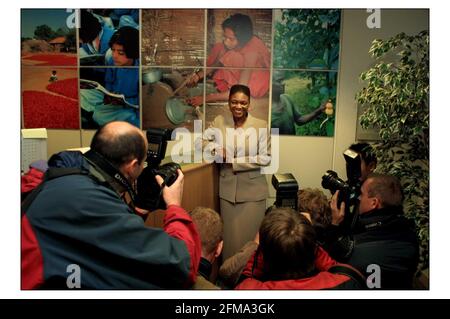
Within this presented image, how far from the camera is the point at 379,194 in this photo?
1494 mm

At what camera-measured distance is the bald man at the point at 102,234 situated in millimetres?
957

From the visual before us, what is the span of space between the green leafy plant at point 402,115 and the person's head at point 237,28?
636 mm

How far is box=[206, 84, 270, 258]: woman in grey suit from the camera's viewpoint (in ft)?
6.71

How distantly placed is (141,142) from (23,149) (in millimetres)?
535

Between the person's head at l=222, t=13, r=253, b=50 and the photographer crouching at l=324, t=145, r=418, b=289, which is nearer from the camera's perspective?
the photographer crouching at l=324, t=145, r=418, b=289

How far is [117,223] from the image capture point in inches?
38.3

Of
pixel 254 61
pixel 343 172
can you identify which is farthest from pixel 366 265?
pixel 254 61

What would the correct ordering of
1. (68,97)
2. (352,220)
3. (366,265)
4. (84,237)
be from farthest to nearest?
(68,97) < (352,220) < (366,265) < (84,237)

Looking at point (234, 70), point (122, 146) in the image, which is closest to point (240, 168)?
point (234, 70)

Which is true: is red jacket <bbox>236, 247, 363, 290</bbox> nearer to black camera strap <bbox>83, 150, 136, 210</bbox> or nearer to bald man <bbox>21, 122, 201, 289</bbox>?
bald man <bbox>21, 122, 201, 289</bbox>

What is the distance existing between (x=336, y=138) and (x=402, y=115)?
0.37 meters

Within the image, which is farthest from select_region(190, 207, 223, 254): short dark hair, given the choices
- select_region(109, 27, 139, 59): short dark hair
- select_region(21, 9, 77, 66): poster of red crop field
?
select_region(109, 27, 139, 59): short dark hair

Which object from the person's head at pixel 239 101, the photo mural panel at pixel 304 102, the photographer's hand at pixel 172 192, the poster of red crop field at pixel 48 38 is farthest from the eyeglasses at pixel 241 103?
the photographer's hand at pixel 172 192
